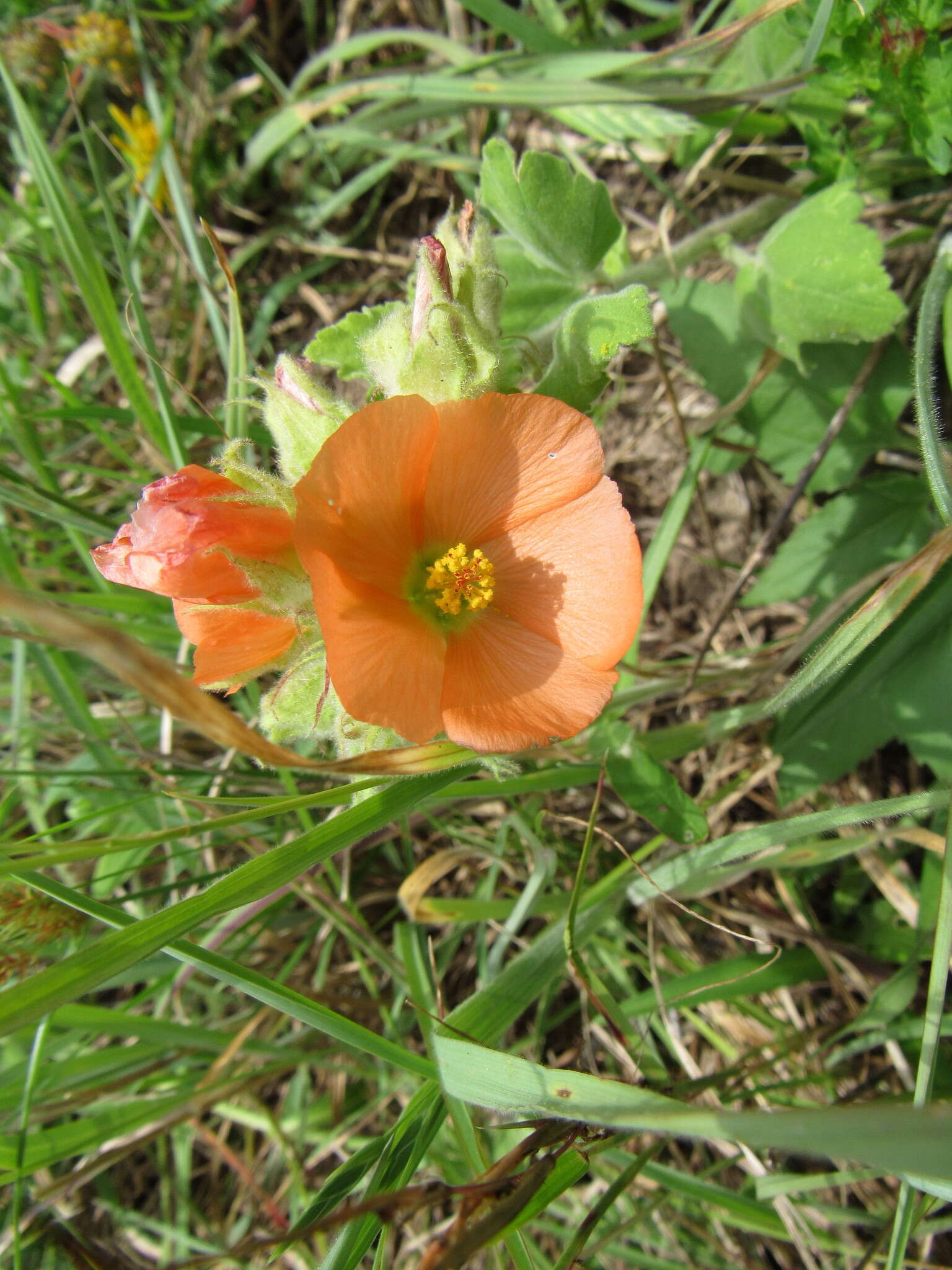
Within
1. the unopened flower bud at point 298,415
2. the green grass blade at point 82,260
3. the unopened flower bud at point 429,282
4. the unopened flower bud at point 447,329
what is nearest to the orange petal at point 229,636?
the unopened flower bud at point 298,415

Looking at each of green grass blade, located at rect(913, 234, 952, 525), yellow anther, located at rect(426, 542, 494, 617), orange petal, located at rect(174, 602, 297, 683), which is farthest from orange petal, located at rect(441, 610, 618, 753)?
green grass blade, located at rect(913, 234, 952, 525)

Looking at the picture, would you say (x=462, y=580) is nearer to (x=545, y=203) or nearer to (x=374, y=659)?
(x=374, y=659)

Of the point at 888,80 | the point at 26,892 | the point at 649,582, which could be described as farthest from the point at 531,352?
the point at 26,892

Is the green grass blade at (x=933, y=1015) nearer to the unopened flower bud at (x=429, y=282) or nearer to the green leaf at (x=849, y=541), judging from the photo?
the green leaf at (x=849, y=541)

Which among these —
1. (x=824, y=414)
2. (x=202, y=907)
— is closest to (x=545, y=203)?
(x=824, y=414)

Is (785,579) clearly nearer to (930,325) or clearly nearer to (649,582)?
(649,582)

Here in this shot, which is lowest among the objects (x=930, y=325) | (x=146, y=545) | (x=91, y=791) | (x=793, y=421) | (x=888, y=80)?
(x=91, y=791)

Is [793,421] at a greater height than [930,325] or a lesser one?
lesser
